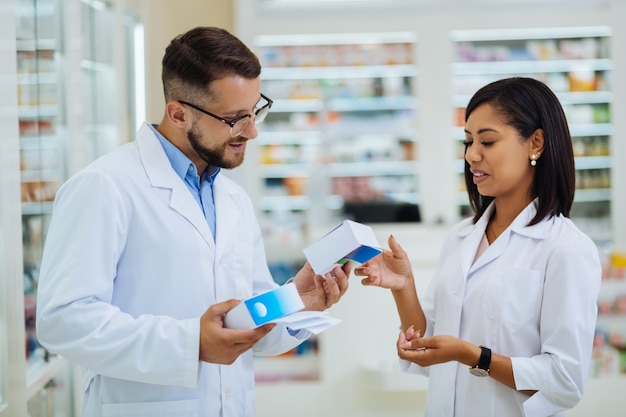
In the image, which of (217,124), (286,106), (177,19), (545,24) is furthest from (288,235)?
(217,124)

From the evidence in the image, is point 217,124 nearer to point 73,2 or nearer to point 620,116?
point 73,2

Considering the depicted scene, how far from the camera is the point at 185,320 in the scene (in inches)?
68.9

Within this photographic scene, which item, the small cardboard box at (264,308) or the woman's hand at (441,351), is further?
the woman's hand at (441,351)

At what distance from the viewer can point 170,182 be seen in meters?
1.93

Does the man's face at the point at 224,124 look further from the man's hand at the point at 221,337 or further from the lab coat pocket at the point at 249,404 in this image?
the lab coat pocket at the point at 249,404

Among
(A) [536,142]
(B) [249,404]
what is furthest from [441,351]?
(A) [536,142]

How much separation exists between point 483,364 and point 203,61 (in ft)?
3.38

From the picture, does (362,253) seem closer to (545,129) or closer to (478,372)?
(478,372)

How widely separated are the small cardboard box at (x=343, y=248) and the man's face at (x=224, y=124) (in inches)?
12.0

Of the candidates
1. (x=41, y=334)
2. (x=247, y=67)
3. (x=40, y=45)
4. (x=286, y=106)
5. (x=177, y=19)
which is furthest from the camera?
(x=286, y=106)

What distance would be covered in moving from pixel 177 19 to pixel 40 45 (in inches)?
131

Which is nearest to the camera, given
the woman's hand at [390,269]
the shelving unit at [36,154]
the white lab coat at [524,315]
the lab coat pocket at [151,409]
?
the lab coat pocket at [151,409]

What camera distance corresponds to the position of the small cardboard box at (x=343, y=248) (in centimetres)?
193

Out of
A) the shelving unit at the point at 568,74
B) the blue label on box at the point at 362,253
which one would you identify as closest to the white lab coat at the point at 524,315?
the blue label on box at the point at 362,253
